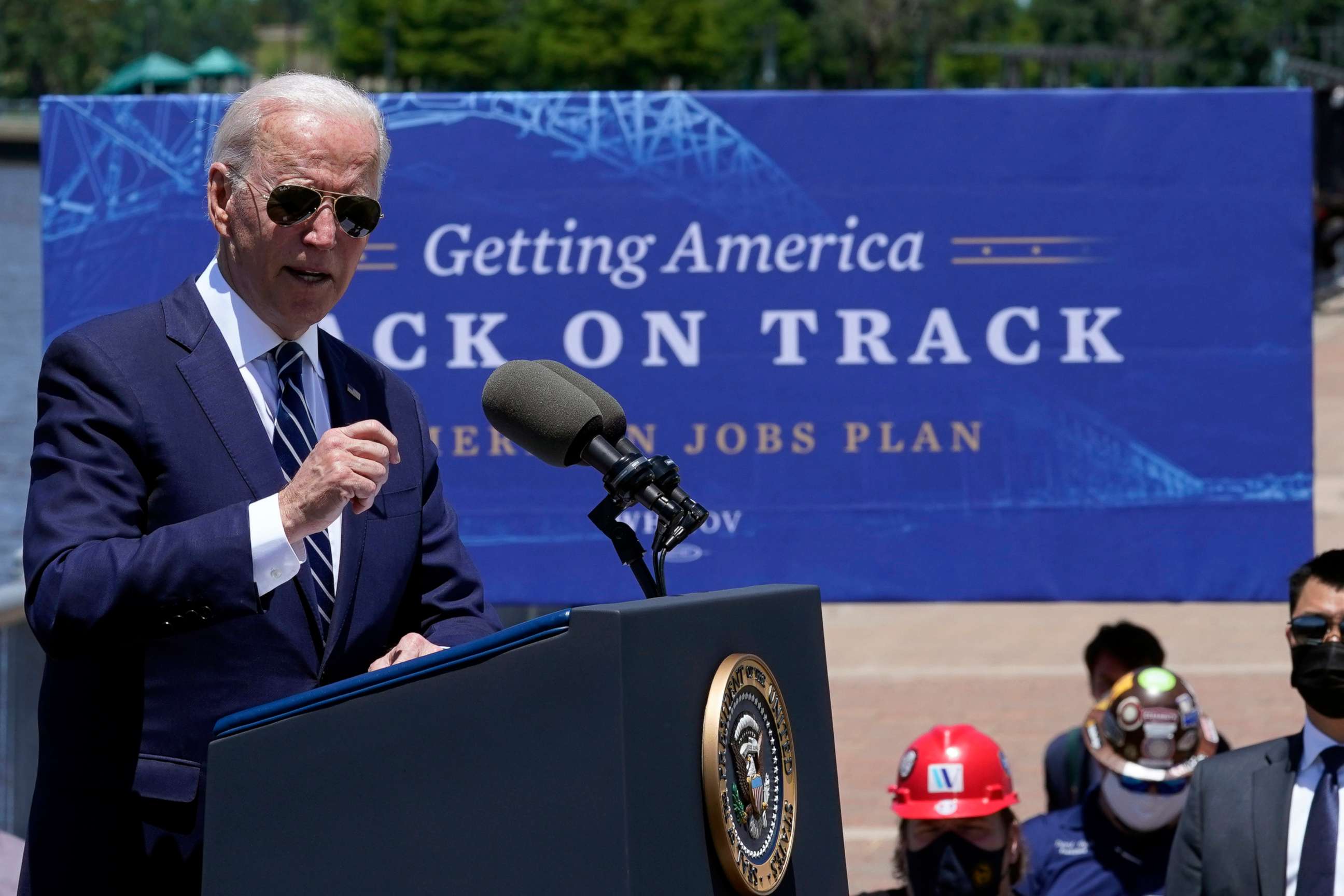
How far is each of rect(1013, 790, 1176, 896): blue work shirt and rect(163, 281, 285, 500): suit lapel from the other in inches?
127

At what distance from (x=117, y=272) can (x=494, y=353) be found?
103cm

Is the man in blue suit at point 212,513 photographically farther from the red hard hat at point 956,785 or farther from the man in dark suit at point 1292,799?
the red hard hat at point 956,785

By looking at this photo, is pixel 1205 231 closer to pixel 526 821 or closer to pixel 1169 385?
pixel 1169 385

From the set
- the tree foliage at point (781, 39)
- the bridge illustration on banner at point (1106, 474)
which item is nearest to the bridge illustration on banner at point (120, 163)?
the bridge illustration on banner at point (1106, 474)

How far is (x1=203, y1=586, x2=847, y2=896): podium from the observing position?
1.85 m

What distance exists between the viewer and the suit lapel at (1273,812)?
13.1 ft

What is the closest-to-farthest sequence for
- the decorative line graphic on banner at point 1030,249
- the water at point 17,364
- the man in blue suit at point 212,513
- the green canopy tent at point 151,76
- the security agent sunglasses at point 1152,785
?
the man in blue suit at point 212,513, the decorative line graphic on banner at point 1030,249, the security agent sunglasses at point 1152,785, the water at point 17,364, the green canopy tent at point 151,76

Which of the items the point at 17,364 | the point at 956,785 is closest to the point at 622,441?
the point at 956,785

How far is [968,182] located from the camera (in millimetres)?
4953

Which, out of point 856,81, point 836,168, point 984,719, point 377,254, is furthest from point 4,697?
point 856,81

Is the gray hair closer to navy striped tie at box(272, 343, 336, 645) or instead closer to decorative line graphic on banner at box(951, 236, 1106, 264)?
navy striped tie at box(272, 343, 336, 645)

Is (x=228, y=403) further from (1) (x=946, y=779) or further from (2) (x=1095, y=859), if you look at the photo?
(2) (x=1095, y=859)

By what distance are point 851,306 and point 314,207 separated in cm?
281

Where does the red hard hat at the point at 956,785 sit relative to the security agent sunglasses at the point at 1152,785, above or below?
above
